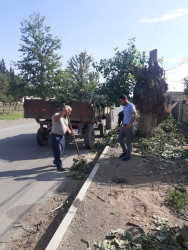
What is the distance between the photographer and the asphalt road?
402 cm

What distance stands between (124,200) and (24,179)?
8.59 feet

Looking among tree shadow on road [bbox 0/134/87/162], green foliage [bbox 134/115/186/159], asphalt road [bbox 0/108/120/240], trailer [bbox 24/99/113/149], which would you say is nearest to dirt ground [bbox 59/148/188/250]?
green foliage [bbox 134/115/186/159]

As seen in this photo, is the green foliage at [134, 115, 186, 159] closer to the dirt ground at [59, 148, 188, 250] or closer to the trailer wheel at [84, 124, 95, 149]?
the dirt ground at [59, 148, 188, 250]

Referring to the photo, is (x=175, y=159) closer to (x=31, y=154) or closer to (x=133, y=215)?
(x=133, y=215)

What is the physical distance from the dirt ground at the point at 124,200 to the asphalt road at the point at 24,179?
3.41 ft

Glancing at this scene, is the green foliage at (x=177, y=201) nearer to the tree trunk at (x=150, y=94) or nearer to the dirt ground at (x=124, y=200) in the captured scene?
the dirt ground at (x=124, y=200)

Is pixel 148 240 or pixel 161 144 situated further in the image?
pixel 161 144

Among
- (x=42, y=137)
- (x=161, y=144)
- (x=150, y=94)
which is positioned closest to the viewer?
(x=161, y=144)

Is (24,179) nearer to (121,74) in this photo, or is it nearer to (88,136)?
(88,136)

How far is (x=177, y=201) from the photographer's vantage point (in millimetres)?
3861

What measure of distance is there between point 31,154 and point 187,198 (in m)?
5.47

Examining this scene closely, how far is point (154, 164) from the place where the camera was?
6.29 meters

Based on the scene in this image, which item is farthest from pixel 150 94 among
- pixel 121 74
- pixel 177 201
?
pixel 177 201

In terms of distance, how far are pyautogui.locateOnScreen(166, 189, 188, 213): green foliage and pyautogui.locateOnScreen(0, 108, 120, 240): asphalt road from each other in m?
2.34
